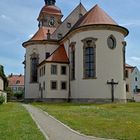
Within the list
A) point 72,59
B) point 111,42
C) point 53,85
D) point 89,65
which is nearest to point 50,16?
point 72,59

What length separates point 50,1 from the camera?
243 feet

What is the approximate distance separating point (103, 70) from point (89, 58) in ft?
9.70

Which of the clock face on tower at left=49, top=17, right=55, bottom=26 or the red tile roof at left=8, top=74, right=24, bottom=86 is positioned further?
the red tile roof at left=8, top=74, right=24, bottom=86

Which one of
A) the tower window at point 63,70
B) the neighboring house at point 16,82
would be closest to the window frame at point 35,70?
the tower window at point 63,70

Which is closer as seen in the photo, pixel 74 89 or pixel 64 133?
pixel 64 133

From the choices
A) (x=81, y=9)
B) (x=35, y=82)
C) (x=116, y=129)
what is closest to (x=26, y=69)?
(x=35, y=82)

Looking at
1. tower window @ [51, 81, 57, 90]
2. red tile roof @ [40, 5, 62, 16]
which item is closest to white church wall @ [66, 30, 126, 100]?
tower window @ [51, 81, 57, 90]

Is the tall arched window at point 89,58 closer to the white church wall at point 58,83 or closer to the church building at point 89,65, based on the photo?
the church building at point 89,65

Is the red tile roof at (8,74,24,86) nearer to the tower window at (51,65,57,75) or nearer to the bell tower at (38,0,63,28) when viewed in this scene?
the bell tower at (38,0,63,28)

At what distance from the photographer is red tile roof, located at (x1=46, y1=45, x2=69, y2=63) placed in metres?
51.7

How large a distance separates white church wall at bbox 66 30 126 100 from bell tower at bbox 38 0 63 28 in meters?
24.4

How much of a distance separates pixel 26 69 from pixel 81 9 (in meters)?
15.8

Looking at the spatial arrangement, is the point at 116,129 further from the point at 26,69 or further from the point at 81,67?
the point at 26,69

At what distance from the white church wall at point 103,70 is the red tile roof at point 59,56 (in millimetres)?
4978
